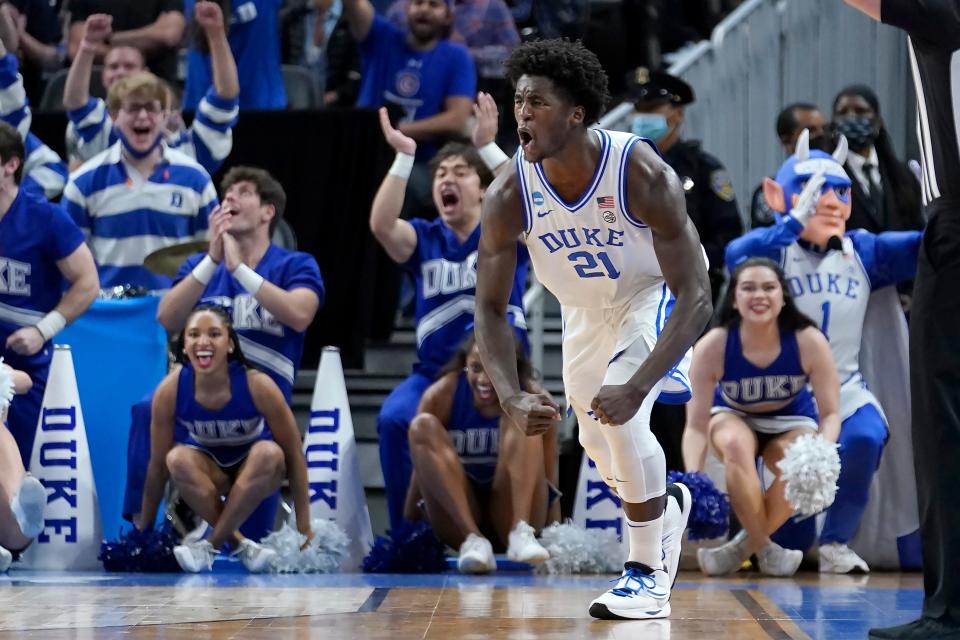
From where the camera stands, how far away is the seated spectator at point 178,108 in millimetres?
8219

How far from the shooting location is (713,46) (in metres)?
10.1

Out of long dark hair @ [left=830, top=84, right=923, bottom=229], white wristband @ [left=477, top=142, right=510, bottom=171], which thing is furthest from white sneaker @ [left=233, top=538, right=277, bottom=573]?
long dark hair @ [left=830, top=84, right=923, bottom=229]

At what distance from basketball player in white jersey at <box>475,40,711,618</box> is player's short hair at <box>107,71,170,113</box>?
3.34m

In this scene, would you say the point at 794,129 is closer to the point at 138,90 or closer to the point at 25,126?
the point at 138,90

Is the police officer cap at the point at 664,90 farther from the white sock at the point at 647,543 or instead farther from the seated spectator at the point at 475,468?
the white sock at the point at 647,543

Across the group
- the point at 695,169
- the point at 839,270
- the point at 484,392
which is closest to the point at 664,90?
the point at 695,169

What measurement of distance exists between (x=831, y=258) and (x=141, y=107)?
3.60 metres

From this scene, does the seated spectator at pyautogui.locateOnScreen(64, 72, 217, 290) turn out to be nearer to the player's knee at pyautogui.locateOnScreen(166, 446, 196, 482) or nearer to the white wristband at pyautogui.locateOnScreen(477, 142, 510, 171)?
the player's knee at pyautogui.locateOnScreen(166, 446, 196, 482)

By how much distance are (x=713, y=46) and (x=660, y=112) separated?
2.04 meters

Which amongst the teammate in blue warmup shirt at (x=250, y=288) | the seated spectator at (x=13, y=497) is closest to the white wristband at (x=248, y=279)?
the teammate in blue warmup shirt at (x=250, y=288)

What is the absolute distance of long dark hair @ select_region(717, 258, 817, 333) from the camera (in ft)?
23.5

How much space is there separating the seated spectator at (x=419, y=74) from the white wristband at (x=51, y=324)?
7.49ft

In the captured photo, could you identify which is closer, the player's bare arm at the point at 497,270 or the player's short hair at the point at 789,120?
the player's bare arm at the point at 497,270

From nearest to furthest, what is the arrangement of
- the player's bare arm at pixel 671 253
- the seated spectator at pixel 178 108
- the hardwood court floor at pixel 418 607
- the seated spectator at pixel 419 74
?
the hardwood court floor at pixel 418 607, the player's bare arm at pixel 671 253, the seated spectator at pixel 178 108, the seated spectator at pixel 419 74
